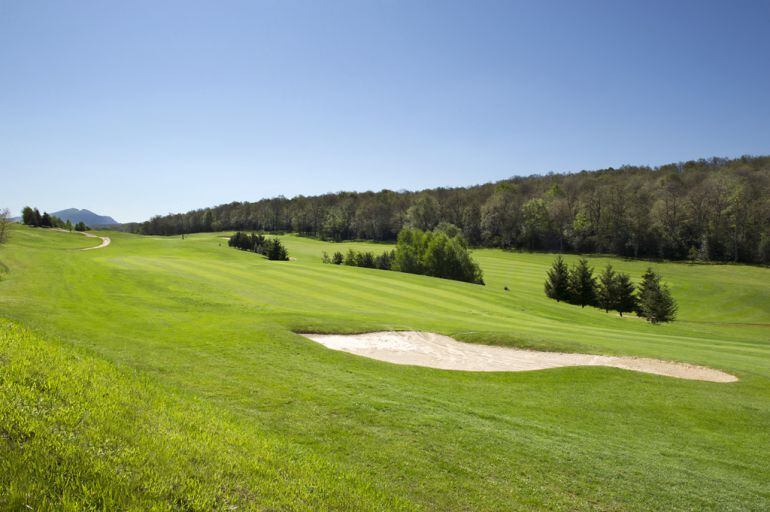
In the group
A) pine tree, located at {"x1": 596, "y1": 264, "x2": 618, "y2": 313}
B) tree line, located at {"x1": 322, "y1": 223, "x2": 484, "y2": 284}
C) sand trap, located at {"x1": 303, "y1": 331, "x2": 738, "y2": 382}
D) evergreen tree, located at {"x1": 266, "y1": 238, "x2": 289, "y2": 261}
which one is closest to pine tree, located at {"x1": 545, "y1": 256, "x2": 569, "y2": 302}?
pine tree, located at {"x1": 596, "y1": 264, "x2": 618, "y2": 313}

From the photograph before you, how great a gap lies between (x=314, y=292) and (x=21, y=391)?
27405mm

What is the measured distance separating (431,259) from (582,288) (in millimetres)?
24335

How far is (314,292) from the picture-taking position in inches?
1294

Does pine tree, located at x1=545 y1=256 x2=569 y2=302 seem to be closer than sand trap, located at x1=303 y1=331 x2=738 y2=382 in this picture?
No

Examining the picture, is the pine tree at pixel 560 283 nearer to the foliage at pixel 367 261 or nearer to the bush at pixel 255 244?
the foliage at pixel 367 261

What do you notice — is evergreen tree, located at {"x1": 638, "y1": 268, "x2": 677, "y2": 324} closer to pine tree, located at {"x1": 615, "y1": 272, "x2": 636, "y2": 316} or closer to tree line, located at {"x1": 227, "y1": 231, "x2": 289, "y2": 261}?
pine tree, located at {"x1": 615, "y1": 272, "x2": 636, "y2": 316}

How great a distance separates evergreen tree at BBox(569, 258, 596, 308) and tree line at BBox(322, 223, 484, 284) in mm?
14799

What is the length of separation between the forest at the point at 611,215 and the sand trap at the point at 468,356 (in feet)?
294

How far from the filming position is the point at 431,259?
7138 cm

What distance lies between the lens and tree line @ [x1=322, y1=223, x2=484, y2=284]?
6938 cm

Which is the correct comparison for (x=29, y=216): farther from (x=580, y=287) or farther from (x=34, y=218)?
(x=580, y=287)

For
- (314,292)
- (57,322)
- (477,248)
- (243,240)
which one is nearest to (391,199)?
(477,248)

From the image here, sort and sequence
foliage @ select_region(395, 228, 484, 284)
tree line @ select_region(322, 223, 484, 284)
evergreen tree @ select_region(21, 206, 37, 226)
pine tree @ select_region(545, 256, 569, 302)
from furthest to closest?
1. evergreen tree @ select_region(21, 206, 37, 226)
2. tree line @ select_region(322, 223, 484, 284)
3. foliage @ select_region(395, 228, 484, 284)
4. pine tree @ select_region(545, 256, 569, 302)

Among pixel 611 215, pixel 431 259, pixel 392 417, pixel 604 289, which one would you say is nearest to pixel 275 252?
pixel 431 259
